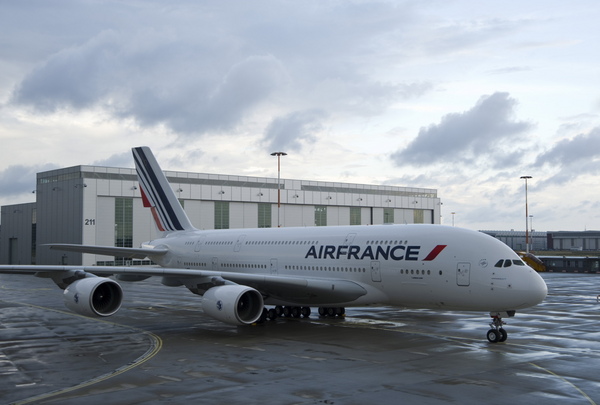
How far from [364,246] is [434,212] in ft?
257

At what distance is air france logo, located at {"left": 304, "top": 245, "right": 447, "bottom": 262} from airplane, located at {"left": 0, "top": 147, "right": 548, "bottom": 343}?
1.6 inches

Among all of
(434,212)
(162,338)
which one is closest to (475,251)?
(162,338)

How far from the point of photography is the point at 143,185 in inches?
1508

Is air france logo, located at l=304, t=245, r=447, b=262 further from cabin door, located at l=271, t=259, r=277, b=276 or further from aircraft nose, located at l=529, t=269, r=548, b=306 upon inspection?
aircraft nose, located at l=529, t=269, r=548, b=306

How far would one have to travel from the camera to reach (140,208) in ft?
248

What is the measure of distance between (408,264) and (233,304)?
6792 millimetres

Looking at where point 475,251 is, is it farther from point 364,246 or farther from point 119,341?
point 119,341

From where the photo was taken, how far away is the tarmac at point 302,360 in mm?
14516

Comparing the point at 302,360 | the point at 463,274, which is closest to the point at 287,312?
the point at 463,274

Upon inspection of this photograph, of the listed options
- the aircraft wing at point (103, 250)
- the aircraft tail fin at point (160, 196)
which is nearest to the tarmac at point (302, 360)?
the aircraft wing at point (103, 250)

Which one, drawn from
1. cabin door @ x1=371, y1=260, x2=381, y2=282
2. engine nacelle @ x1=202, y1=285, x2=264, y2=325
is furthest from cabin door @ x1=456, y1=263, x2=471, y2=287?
engine nacelle @ x1=202, y1=285, x2=264, y2=325

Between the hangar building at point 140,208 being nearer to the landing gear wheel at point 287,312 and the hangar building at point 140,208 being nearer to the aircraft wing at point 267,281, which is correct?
the landing gear wheel at point 287,312

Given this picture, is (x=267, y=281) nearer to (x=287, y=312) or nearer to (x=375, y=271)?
(x=375, y=271)

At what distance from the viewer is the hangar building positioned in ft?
238
